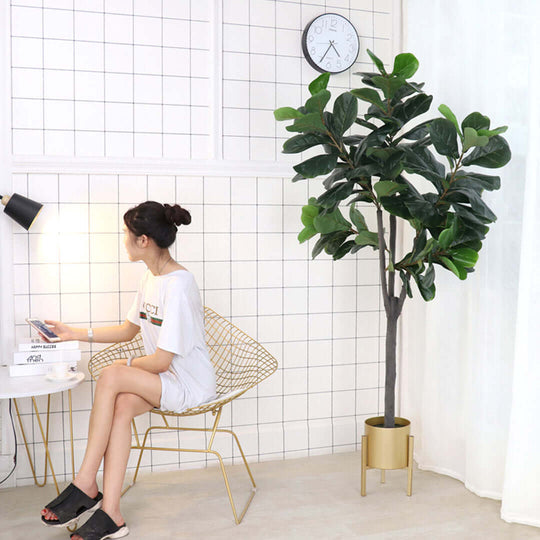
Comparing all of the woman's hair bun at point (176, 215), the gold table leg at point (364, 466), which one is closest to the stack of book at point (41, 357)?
the woman's hair bun at point (176, 215)

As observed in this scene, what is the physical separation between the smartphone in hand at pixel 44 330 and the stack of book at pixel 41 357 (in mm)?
26

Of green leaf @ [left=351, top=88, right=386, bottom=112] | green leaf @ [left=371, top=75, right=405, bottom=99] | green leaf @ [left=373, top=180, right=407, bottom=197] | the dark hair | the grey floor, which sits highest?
green leaf @ [left=371, top=75, right=405, bottom=99]

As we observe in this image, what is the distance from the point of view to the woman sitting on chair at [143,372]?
2322mm

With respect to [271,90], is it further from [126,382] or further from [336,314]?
[126,382]

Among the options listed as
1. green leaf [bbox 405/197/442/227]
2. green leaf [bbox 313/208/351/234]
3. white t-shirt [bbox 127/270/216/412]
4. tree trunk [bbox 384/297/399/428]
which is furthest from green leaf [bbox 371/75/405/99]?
white t-shirt [bbox 127/270/216/412]

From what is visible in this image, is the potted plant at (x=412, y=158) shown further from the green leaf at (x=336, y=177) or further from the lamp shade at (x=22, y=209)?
the lamp shade at (x=22, y=209)

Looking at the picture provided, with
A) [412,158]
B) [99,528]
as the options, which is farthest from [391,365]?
[99,528]

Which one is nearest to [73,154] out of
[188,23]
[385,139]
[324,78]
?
[188,23]

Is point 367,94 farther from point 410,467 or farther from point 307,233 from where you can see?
point 410,467

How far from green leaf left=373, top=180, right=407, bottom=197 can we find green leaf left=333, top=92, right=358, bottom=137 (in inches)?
10.3

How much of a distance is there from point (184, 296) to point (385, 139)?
3.41ft

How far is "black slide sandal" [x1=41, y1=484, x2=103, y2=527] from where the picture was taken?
2246 millimetres

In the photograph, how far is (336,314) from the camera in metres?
3.32

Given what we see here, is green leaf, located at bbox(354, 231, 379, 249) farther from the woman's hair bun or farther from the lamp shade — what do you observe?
the lamp shade
